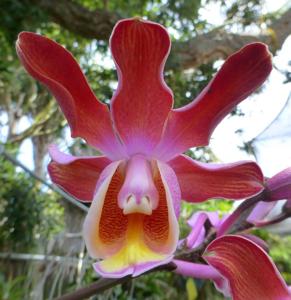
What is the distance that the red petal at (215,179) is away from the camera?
0.39 meters

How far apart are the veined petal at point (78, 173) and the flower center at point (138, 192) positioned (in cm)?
3

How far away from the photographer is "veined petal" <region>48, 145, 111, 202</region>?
1.33ft

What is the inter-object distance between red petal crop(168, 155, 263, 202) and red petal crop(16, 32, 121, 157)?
0.21 feet

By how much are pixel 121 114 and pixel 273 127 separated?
0.87 ft

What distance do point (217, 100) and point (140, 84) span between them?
65mm

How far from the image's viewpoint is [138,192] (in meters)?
0.37

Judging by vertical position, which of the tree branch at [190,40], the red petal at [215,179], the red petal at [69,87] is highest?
the tree branch at [190,40]

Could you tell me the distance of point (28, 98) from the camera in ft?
11.6

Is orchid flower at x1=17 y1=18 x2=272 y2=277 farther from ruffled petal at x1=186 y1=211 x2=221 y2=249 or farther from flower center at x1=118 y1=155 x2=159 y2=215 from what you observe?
ruffled petal at x1=186 y1=211 x2=221 y2=249

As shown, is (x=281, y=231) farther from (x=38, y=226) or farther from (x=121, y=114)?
(x=38, y=226)

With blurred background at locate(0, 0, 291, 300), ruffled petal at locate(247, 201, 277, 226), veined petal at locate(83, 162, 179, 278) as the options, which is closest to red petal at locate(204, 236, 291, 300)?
veined petal at locate(83, 162, 179, 278)

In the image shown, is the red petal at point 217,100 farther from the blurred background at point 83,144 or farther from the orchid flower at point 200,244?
the blurred background at point 83,144

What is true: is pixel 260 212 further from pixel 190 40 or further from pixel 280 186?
pixel 190 40

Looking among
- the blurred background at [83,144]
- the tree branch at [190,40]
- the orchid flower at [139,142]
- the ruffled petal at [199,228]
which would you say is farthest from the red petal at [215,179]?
the tree branch at [190,40]
